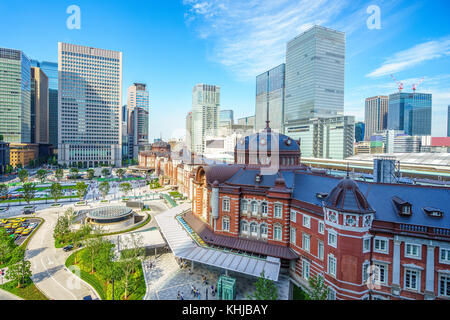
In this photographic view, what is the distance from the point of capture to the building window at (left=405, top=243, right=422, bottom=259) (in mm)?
24031

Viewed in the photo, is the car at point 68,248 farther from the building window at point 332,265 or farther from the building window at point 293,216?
the building window at point 332,265

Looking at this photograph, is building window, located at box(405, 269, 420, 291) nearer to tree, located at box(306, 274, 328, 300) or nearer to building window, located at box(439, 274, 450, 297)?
building window, located at box(439, 274, 450, 297)

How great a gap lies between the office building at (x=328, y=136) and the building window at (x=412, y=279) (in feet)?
372

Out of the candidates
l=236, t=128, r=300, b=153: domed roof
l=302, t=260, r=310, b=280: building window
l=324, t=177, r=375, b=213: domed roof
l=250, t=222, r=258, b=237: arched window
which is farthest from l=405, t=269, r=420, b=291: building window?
l=236, t=128, r=300, b=153: domed roof

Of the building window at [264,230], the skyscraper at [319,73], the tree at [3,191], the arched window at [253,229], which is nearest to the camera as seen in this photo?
the building window at [264,230]

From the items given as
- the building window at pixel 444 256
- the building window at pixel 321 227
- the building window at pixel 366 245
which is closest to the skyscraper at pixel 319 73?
the building window at pixel 321 227

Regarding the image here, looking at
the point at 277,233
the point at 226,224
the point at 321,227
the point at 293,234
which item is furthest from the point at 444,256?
the point at 226,224

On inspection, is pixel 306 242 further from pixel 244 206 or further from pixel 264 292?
pixel 264 292

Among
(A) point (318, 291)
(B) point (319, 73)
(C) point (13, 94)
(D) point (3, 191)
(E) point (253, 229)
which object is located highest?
(B) point (319, 73)

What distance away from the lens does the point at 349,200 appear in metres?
25.7

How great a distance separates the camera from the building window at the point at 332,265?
87.6ft

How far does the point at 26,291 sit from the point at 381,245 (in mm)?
43295
